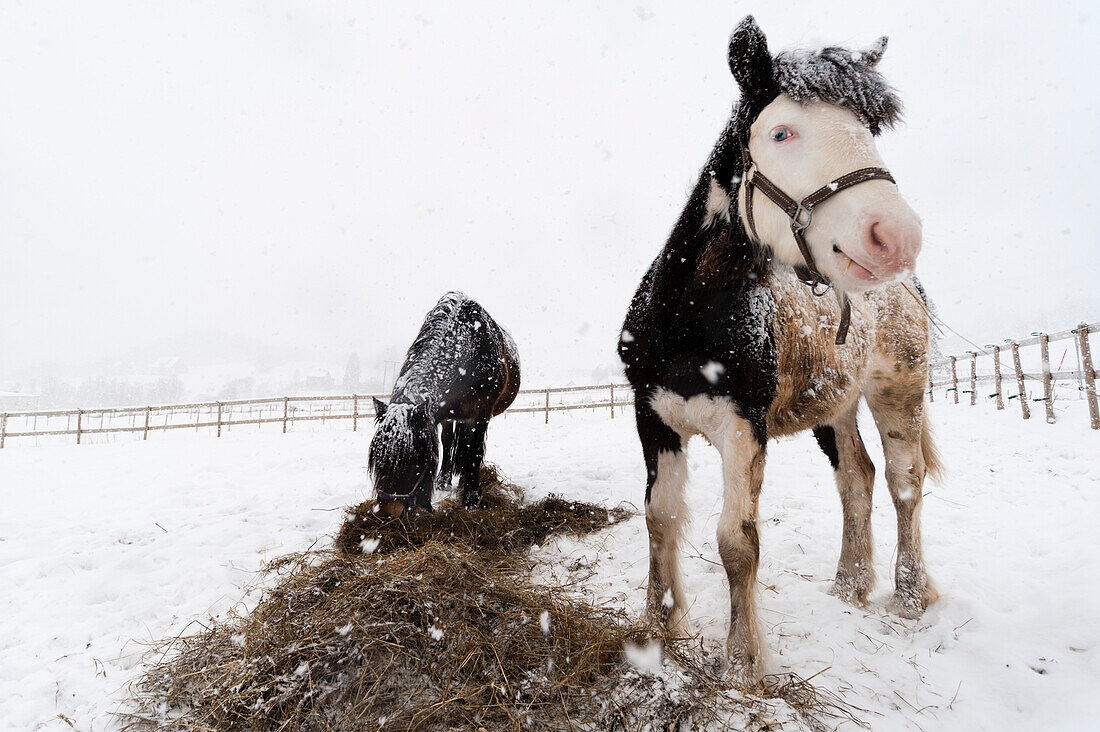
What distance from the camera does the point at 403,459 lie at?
388cm

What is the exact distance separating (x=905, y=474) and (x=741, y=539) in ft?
5.61

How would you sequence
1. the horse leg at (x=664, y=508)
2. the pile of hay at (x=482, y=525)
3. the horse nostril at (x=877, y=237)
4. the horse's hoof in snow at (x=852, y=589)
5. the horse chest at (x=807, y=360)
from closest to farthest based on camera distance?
the horse nostril at (x=877, y=237) < the horse chest at (x=807, y=360) < the horse leg at (x=664, y=508) < the horse's hoof in snow at (x=852, y=589) < the pile of hay at (x=482, y=525)

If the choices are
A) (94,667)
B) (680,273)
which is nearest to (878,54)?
(680,273)

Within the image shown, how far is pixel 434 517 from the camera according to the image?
409 cm

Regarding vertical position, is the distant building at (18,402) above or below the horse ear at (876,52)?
below

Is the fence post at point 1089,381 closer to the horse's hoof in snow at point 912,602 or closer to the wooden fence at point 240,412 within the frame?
the wooden fence at point 240,412

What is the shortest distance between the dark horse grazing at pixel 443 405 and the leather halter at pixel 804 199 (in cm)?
312

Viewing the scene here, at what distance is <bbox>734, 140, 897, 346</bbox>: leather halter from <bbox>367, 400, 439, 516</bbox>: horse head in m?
3.07

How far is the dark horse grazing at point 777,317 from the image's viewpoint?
171cm

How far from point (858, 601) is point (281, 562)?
152 inches

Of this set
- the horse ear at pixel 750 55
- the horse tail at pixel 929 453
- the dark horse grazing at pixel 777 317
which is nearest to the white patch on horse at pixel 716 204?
the dark horse grazing at pixel 777 317

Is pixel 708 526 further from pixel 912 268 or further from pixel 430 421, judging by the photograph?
pixel 912 268

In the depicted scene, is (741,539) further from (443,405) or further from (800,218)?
(443,405)

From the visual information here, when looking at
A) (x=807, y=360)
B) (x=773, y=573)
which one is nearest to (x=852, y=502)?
(x=773, y=573)
